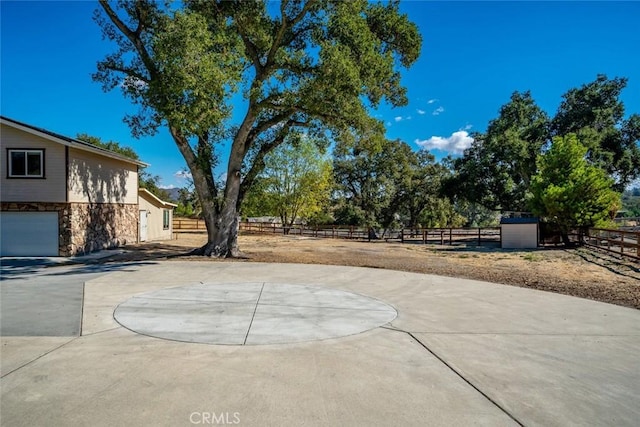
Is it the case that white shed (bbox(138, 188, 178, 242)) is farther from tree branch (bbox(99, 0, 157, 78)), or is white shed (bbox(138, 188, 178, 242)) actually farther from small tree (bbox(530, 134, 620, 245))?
small tree (bbox(530, 134, 620, 245))

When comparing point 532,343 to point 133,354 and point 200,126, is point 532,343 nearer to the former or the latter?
point 133,354

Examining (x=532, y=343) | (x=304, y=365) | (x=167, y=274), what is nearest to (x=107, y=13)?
(x=167, y=274)

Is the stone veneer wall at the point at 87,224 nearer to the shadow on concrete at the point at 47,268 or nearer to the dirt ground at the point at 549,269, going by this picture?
the shadow on concrete at the point at 47,268

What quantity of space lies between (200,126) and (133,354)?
8960 millimetres

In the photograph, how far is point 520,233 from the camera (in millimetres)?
20688

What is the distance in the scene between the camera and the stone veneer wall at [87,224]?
14.9m

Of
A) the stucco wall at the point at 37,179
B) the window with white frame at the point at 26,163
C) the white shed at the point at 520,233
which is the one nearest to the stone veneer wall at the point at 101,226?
the stucco wall at the point at 37,179

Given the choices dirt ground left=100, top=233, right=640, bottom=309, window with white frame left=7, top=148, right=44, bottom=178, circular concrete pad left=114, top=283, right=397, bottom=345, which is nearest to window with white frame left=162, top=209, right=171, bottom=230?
window with white frame left=7, top=148, right=44, bottom=178

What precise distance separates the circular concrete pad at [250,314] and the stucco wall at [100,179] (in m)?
10.3

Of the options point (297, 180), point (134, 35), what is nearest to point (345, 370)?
point (134, 35)

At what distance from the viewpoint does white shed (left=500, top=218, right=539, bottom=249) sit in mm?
20500

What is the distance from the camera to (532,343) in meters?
5.00

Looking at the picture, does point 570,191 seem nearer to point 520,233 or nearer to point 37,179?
point 520,233

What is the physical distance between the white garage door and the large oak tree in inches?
206
